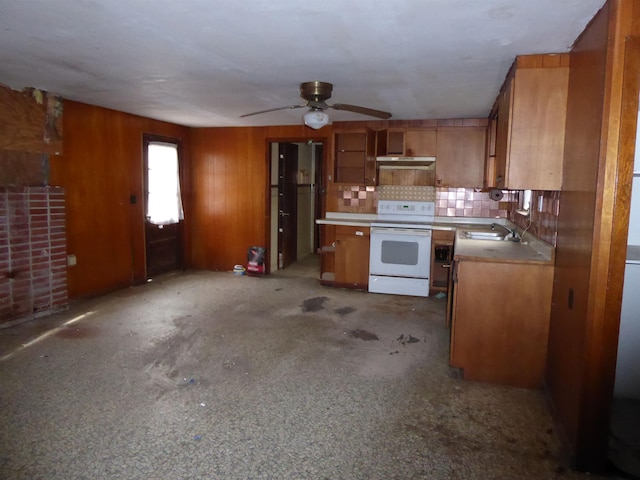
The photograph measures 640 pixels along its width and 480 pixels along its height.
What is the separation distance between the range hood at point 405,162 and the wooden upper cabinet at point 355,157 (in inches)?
6.0

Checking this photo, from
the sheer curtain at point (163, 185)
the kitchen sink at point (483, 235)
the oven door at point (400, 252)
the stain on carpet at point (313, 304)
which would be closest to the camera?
the kitchen sink at point (483, 235)

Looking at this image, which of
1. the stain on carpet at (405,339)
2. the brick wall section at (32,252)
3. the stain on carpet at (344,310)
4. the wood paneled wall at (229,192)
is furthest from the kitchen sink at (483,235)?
the brick wall section at (32,252)

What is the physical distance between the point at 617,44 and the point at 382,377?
2.23 m

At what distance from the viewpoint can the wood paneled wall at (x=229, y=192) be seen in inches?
235

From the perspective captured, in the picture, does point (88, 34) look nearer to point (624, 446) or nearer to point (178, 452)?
point (178, 452)

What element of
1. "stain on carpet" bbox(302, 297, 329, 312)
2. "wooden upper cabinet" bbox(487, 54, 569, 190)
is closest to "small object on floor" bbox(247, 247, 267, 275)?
"stain on carpet" bbox(302, 297, 329, 312)

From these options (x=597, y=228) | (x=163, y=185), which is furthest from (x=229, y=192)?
(x=597, y=228)

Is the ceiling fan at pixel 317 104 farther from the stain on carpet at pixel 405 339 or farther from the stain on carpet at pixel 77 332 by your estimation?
the stain on carpet at pixel 77 332

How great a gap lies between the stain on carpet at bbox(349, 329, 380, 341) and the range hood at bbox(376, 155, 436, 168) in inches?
90.1

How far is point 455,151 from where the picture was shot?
5.11 metres

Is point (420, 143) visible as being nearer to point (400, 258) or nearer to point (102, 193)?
point (400, 258)

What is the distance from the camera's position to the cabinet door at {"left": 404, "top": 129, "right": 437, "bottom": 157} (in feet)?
16.9

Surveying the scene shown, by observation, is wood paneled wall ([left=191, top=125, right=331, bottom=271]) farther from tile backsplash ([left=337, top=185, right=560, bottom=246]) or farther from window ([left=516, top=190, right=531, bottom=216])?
window ([left=516, top=190, right=531, bottom=216])

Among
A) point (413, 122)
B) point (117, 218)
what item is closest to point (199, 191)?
point (117, 218)
